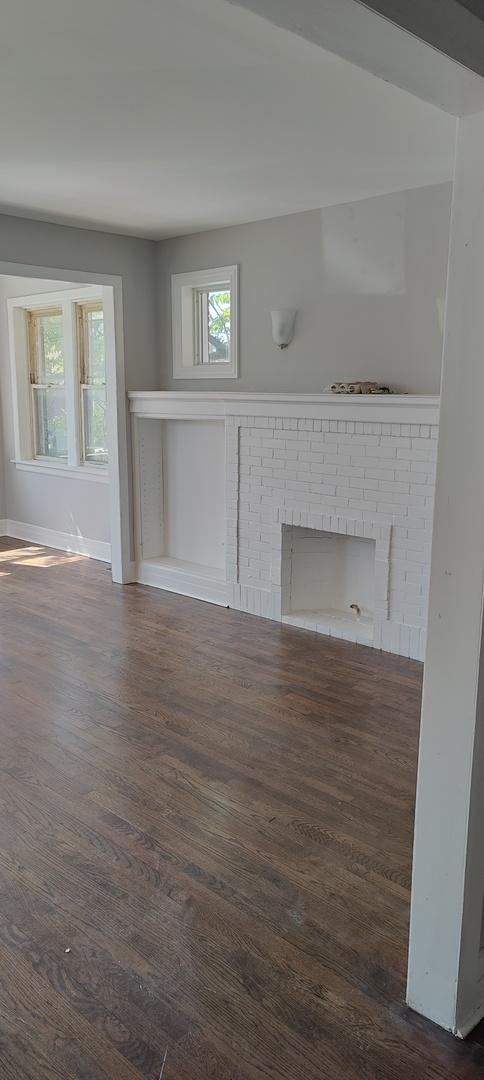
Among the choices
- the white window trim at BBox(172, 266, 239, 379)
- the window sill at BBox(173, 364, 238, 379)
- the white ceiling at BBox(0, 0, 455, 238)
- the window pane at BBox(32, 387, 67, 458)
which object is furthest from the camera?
the window pane at BBox(32, 387, 67, 458)

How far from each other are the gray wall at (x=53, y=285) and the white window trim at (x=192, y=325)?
0.23 m

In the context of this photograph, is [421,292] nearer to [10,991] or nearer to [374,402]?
[374,402]

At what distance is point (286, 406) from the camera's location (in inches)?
181

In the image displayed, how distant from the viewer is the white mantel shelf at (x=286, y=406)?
397 centimetres

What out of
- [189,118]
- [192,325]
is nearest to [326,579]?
[192,325]

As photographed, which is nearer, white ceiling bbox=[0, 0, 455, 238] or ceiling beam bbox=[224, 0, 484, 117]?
ceiling beam bbox=[224, 0, 484, 117]

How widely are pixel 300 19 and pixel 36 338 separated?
6.36 metres

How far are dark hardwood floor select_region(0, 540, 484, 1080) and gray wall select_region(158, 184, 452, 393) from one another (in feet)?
5.56

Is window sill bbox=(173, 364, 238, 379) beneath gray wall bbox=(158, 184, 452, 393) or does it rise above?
beneath

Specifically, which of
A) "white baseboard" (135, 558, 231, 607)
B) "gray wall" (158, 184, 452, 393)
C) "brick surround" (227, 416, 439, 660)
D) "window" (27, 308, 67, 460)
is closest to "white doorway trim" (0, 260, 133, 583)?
"white baseboard" (135, 558, 231, 607)

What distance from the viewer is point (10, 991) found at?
1.89 meters

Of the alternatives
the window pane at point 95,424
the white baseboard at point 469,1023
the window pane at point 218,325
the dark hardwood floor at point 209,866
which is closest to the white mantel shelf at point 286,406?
A: the window pane at point 218,325

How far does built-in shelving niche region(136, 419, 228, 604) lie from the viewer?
545 centimetres

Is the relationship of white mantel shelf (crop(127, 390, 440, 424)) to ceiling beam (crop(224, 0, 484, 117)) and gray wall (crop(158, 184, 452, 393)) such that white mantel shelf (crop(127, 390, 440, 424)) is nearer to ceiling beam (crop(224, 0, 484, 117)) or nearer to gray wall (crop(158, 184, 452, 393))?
gray wall (crop(158, 184, 452, 393))
